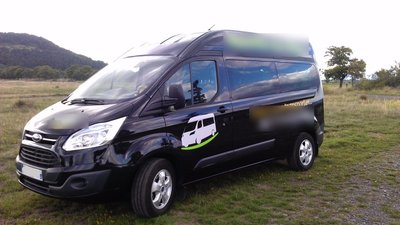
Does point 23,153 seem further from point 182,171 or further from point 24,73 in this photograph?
point 24,73

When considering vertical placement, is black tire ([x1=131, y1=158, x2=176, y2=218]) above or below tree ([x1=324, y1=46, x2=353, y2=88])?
below

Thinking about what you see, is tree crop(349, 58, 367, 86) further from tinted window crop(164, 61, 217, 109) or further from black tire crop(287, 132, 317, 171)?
tinted window crop(164, 61, 217, 109)

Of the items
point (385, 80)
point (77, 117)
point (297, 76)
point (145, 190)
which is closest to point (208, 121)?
point (145, 190)

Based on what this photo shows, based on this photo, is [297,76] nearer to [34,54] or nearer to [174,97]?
[174,97]

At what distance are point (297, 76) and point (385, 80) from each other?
54094mm

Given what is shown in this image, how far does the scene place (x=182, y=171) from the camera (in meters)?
4.95

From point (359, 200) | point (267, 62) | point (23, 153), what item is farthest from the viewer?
point (267, 62)


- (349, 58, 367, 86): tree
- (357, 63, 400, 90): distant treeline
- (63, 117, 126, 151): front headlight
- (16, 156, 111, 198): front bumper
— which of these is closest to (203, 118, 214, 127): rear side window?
(63, 117, 126, 151): front headlight

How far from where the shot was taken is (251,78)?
238 inches

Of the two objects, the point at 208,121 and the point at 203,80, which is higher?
the point at 203,80

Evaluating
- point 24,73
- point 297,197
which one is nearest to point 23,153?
point 297,197

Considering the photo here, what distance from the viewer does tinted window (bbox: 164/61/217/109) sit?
4.99 meters

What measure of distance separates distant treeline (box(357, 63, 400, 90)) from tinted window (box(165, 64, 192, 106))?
A: 5430cm

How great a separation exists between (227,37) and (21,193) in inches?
144
